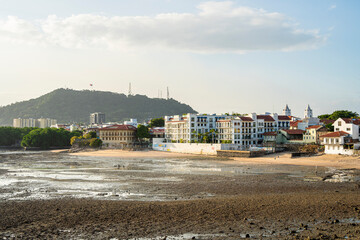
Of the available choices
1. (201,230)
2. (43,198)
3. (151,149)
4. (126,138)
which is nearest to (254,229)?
(201,230)

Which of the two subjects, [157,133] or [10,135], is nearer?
[157,133]

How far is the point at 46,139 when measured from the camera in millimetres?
129000

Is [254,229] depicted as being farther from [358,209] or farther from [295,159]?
[295,159]

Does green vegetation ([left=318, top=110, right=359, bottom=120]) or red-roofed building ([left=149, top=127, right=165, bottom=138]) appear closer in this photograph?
green vegetation ([left=318, top=110, right=359, bottom=120])

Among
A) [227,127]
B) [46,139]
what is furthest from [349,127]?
[46,139]

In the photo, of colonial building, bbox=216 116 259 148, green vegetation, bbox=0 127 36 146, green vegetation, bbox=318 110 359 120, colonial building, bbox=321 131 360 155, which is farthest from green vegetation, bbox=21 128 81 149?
colonial building, bbox=321 131 360 155

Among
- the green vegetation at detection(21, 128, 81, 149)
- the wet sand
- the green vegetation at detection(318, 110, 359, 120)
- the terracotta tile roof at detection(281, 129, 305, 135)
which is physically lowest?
the wet sand

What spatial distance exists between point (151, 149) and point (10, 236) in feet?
291

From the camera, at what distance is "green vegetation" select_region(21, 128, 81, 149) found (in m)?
126

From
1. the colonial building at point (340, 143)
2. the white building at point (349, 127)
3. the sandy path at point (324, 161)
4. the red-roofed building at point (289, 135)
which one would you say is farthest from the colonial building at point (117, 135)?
the colonial building at point (340, 143)

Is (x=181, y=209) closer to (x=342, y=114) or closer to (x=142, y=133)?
(x=142, y=133)

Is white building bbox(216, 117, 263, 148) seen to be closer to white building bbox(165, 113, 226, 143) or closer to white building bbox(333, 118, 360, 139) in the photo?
white building bbox(165, 113, 226, 143)

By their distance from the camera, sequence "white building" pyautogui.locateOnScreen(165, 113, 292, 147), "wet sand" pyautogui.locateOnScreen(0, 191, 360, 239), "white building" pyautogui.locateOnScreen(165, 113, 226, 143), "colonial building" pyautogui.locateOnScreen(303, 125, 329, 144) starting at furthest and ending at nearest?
"white building" pyautogui.locateOnScreen(165, 113, 226, 143)
"white building" pyautogui.locateOnScreen(165, 113, 292, 147)
"colonial building" pyautogui.locateOnScreen(303, 125, 329, 144)
"wet sand" pyautogui.locateOnScreen(0, 191, 360, 239)

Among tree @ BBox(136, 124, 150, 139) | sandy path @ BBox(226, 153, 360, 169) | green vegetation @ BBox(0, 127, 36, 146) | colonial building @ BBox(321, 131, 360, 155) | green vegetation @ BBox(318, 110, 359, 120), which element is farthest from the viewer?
green vegetation @ BBox(0, 127, 36, 146)
